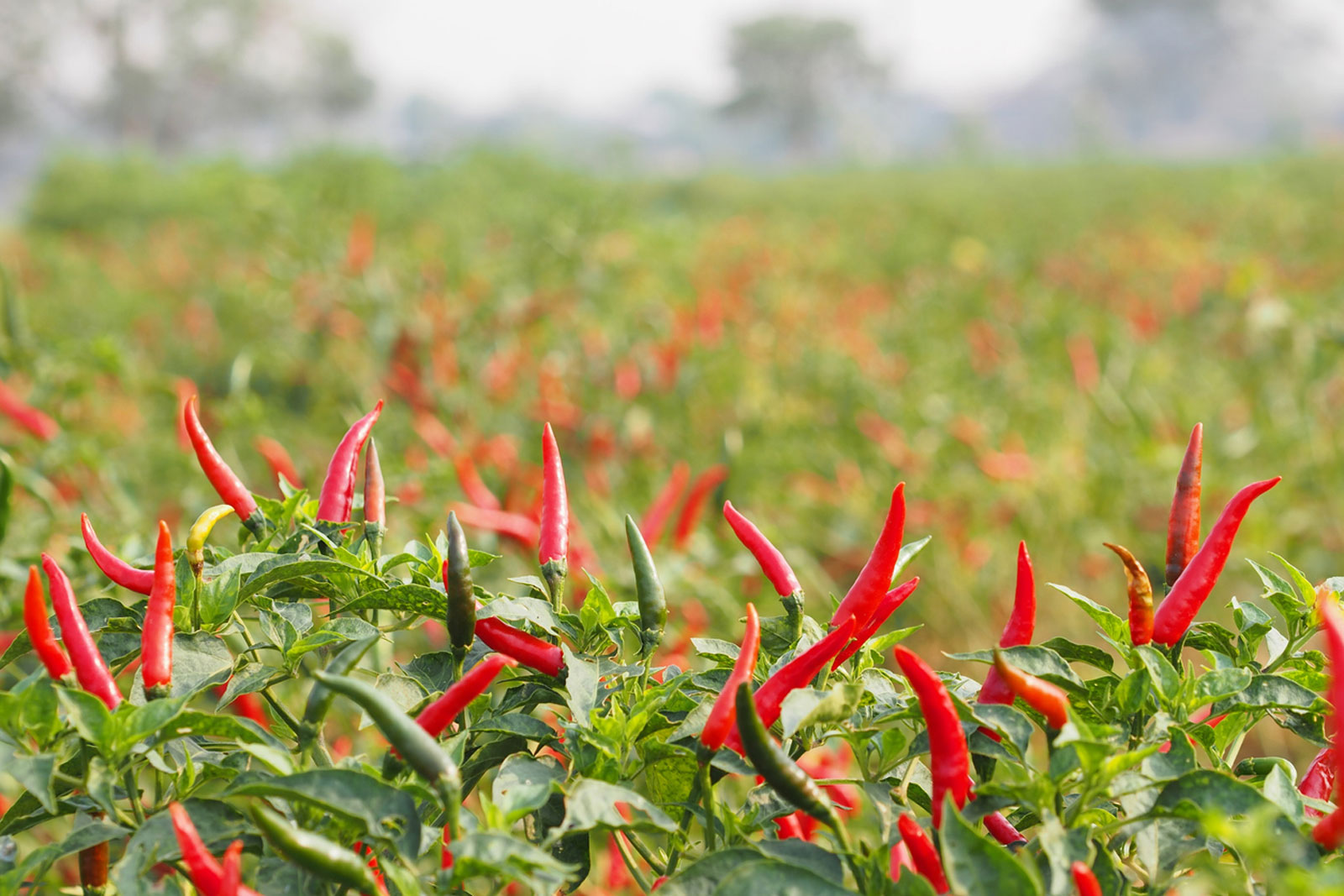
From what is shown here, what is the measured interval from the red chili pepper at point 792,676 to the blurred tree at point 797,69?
58.4 meters

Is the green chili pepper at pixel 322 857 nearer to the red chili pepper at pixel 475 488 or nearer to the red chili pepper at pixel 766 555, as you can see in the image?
the red chili pepper at pixel 766 555

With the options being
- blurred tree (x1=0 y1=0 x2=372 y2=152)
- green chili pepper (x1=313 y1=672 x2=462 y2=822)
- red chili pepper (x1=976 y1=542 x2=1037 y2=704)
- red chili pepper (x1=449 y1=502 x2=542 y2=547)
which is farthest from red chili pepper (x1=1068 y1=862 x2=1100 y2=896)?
blurred tree (x1=0 y1=0 x2=372 y2=152)

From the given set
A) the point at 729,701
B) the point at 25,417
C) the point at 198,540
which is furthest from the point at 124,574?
the point at 25,417

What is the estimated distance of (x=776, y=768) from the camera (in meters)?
0.69

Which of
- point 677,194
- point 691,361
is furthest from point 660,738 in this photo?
point 677,194

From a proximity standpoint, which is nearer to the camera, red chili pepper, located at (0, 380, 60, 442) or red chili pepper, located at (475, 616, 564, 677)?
red chili pepper, located at (475, 616, 564, 677)

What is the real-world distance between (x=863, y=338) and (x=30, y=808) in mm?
4307

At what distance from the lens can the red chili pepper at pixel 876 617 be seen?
2.77 ft

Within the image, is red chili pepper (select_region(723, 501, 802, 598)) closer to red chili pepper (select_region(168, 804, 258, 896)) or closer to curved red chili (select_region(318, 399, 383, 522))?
curved red chili (select_region(318, 399, 383, 522))

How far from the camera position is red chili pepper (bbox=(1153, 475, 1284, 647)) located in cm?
81

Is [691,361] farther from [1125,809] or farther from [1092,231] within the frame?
[1092,231]

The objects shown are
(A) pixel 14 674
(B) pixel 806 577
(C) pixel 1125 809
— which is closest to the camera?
(C) pixel 1125 809

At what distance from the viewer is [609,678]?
0.86m

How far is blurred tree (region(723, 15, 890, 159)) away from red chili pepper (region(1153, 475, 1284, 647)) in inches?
2295
